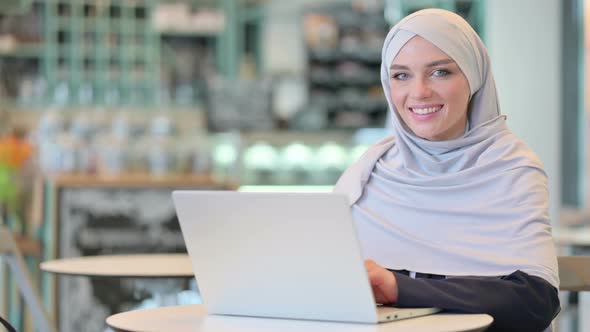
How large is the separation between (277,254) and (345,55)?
8102 millimetres

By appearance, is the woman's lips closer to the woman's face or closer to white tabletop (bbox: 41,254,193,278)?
the woman's face

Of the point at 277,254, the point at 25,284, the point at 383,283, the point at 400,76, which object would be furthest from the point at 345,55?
the point at 277,254

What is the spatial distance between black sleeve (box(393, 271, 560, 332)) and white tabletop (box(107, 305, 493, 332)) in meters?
0.03

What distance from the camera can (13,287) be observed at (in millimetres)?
5266

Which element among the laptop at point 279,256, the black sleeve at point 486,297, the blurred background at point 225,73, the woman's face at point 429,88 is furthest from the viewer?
the blurred background at point 225,73

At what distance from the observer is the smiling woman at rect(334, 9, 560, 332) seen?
159 cm

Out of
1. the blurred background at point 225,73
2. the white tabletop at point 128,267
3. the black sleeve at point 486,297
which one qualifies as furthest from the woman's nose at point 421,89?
the blurred background at point 225,73

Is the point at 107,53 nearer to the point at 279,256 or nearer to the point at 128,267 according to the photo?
the point at 128,267

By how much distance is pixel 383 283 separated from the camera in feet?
5.19

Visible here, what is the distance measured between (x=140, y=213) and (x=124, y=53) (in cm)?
484

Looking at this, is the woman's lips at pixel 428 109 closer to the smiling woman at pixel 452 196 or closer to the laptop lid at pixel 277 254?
the smiling woman at pixel 452 196

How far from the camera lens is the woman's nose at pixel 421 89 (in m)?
1.83

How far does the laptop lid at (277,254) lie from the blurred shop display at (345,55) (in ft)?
25.7

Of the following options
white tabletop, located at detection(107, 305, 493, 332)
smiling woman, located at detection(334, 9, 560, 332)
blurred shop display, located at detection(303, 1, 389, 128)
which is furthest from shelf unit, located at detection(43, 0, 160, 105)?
white tabletop, located at detection(107, 305, 493, 332)
